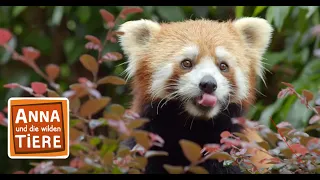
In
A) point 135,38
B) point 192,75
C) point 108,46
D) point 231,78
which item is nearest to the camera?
point 192,75

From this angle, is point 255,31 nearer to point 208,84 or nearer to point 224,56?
point 224,56

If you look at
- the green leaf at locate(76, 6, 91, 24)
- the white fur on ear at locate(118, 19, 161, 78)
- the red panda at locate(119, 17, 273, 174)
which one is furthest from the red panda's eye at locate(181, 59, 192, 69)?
the green leaf at locate(76, 6, 91, 24)

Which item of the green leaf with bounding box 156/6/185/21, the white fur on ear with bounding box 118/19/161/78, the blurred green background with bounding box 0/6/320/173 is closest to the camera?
the white fur on ear with bounding box 118/19/161/78

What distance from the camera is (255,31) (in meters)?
2.98

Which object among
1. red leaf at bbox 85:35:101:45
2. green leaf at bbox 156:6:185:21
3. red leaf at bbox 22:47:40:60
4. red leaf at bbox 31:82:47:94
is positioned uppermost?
red leaf at bbox 85:35:101:45

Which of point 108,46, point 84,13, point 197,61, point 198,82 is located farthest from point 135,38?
point 84,13

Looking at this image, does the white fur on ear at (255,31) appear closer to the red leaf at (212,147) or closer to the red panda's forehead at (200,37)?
the red panda's forehead at (200,37)

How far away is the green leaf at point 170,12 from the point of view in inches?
152

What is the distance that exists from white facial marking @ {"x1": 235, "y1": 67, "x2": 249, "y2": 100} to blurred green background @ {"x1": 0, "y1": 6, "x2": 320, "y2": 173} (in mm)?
654

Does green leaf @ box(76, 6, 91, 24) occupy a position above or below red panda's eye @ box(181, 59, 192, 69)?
above

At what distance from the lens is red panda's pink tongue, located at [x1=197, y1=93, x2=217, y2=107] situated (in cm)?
255

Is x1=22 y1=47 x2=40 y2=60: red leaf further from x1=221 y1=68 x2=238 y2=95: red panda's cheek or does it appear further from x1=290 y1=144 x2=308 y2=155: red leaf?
x1=221 y1=68 x2=238 y2=95: red panda's cheek

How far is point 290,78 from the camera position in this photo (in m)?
4.32

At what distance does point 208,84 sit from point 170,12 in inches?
56.8
